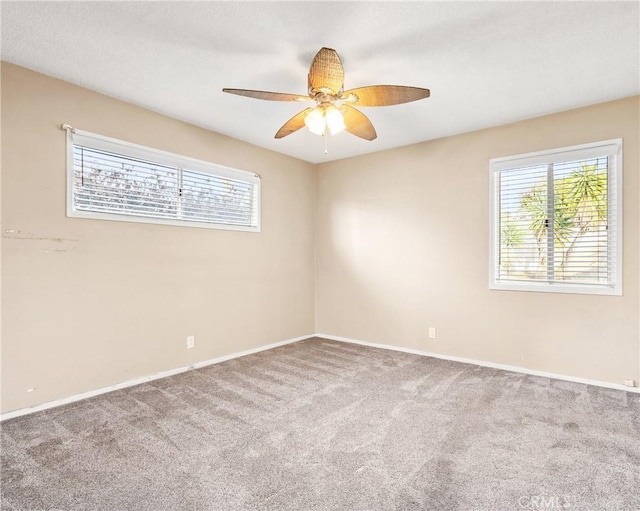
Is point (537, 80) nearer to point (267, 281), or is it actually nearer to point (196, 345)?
point (267, 281)

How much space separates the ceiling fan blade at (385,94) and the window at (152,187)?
6.69 feet

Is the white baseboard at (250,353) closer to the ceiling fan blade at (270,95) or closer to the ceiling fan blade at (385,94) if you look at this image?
the ceiling fan blade at (270,95)

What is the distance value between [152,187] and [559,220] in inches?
153

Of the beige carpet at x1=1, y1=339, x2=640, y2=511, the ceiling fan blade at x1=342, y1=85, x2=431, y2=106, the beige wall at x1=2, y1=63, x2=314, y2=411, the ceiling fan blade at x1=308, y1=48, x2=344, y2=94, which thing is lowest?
the beige carpet at x1=1, y1=339, x2=640, y2=511

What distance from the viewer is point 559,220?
3.39 m

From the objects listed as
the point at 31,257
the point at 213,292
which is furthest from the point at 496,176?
the point at 31,257

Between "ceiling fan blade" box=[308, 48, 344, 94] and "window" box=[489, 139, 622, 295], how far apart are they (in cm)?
232

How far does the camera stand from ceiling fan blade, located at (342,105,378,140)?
8.46ft

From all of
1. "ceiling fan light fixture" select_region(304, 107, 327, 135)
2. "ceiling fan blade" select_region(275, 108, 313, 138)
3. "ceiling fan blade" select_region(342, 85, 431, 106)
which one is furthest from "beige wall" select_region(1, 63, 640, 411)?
"ceiling fan blade" select_region(342, 85, 431, 106)

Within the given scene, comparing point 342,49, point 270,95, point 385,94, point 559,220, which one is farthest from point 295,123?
point 559,220

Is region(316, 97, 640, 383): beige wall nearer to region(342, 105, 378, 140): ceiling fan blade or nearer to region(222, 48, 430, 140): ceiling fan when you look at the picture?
region(342, 105, 378, 140): ceiling fan blade

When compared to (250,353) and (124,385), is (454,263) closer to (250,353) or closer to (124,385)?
(250,353)

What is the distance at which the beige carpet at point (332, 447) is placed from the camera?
172 centimetres

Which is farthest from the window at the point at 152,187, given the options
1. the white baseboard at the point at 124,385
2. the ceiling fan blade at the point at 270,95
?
the ceiling fan blade at the point at 270,95
